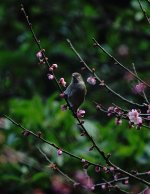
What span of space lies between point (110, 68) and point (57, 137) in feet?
8.67

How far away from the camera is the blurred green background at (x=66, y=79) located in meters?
7.20

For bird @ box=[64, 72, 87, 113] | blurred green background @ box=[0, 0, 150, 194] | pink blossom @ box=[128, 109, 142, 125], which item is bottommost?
pink blossom @ box=[128, 109, 142, 125]

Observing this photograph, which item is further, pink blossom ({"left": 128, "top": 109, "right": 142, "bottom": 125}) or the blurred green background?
the blurred green background

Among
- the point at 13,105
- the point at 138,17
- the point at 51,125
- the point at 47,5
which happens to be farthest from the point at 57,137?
the point at 47,5

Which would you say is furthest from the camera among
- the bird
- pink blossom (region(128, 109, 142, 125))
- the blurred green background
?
the blurred green background

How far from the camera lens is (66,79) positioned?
376 inches

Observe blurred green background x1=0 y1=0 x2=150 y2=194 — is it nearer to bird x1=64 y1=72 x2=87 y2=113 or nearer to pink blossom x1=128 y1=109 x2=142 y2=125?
bird x1=64 y1=72 x2=87 y2=113

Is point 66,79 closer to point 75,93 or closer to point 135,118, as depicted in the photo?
point 75,93

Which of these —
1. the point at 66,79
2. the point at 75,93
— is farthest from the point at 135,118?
the point at 66,79

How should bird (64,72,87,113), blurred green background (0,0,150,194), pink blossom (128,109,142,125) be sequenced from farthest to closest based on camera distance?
blurred green background (0,0,150,194)
bird (64,72,87,113)
pink blossom (128,109,142,125)

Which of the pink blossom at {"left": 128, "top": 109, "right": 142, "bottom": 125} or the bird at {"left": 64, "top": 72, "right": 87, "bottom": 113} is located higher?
the bird at {"left": 64, "top": 72, "right": 87, "bottom": 113}

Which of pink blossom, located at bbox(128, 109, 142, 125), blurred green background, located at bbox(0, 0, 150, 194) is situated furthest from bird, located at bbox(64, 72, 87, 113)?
blurred green background, located at bbox(0, 0, 150, 194)

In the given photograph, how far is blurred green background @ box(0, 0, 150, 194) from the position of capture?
23.6ft

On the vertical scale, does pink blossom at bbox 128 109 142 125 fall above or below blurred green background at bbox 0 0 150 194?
below
